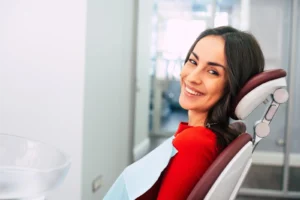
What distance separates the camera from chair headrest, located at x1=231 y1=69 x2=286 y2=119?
906 millimetres

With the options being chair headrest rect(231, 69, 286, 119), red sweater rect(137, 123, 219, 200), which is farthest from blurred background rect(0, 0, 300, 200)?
red sweater rect(137, 123, 219, 200)

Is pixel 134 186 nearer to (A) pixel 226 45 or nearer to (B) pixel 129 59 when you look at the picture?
(A) pixel 226 45

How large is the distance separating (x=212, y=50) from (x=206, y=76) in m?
0.07

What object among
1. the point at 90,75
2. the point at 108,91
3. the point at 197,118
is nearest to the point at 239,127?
the point at 197,118

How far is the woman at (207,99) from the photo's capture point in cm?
87

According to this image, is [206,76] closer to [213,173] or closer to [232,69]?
[232,69]

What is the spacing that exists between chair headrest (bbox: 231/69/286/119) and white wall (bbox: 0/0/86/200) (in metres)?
1.23

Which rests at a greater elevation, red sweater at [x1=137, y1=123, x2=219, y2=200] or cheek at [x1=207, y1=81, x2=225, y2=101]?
cheek at [x1=207, y1=81, x2=225, y2=101]

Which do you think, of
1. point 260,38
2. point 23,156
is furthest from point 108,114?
point 260,38

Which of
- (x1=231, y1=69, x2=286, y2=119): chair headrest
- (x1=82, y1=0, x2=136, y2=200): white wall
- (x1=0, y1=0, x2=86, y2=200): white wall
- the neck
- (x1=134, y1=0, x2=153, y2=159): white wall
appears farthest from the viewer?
(x1=134, y1=0, x2=153, y2=159): white wall

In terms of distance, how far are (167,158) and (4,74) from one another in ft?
4.84

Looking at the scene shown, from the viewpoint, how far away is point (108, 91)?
2480 millimetres

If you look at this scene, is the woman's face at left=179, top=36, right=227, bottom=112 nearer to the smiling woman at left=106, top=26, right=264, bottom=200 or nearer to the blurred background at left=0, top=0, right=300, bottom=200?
the smiling woman at left=106, top=26, right=264, bottom=200

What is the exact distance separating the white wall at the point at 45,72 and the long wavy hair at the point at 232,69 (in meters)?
1.14
